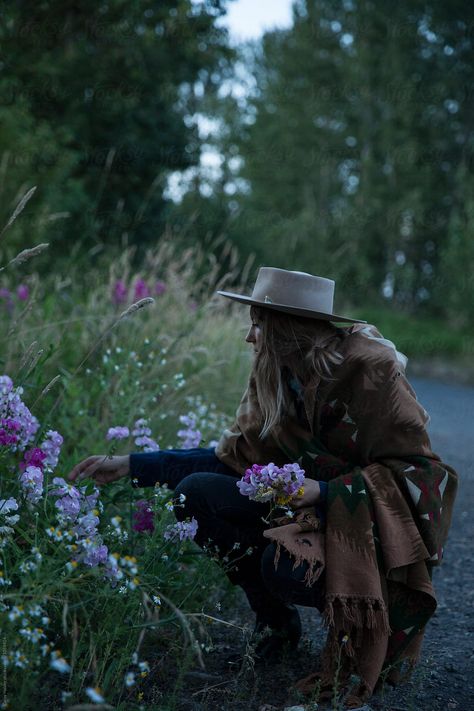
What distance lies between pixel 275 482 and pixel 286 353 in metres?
0.53

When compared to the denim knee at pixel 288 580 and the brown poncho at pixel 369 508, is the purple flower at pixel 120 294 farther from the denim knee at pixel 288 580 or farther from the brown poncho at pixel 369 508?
the denim knee at pixel 288 580

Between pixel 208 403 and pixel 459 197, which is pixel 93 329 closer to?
pixel 208 403

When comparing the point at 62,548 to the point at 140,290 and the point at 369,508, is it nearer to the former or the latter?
the point at 369,508

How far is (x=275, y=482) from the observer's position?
2094 mm

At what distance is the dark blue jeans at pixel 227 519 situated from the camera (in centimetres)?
231

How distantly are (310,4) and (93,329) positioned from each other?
24.8 meters

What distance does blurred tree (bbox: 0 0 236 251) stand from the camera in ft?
31.9

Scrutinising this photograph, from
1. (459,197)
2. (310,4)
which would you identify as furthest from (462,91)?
(310,4)

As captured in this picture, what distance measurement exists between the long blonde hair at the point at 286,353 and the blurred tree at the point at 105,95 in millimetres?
6321

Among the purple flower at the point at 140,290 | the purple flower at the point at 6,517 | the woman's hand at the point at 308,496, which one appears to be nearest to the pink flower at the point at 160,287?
the purple flower at the point at 140,290

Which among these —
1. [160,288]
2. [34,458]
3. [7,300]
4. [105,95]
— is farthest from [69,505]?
[105,95]

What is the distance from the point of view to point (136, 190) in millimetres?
14336

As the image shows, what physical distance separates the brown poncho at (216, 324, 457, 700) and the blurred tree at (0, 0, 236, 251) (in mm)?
6471

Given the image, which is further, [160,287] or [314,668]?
[160,287]
